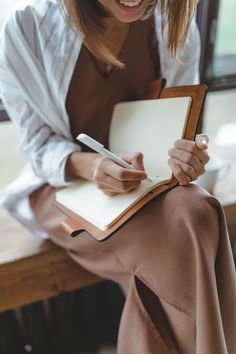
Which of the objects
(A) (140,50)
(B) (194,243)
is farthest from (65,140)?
(B) (194,243)

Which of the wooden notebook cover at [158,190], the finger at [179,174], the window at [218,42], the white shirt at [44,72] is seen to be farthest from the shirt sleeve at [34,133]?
the window at [218,42]

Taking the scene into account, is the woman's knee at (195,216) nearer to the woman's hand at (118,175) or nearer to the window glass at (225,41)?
the woman's hand at (118,175)

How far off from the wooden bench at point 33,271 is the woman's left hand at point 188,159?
1.17 ft

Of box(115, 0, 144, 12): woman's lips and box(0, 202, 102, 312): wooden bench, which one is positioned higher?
box(115, 0, 144, 12): woman's lips

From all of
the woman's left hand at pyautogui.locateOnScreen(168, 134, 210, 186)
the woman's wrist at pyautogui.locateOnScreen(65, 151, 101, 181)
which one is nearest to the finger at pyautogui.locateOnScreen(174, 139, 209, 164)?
the woman's left hand at pyautogui.locateOnScreen(168, 134, 210, 186)

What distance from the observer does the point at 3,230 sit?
902 mm

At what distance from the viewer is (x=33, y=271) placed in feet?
2.71

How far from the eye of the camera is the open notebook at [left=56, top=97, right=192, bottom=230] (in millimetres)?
617

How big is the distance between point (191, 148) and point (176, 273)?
7.8 inches

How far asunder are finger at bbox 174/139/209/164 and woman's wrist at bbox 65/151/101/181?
0.50 feet

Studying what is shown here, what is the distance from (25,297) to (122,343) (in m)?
0.26

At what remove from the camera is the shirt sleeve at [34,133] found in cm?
69

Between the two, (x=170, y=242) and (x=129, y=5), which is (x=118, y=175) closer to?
(x=170, y=242)

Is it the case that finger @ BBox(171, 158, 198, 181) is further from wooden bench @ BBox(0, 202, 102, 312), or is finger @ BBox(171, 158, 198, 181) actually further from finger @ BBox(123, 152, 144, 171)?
wooden bench @ BBox(0, 202, 102, 312)
